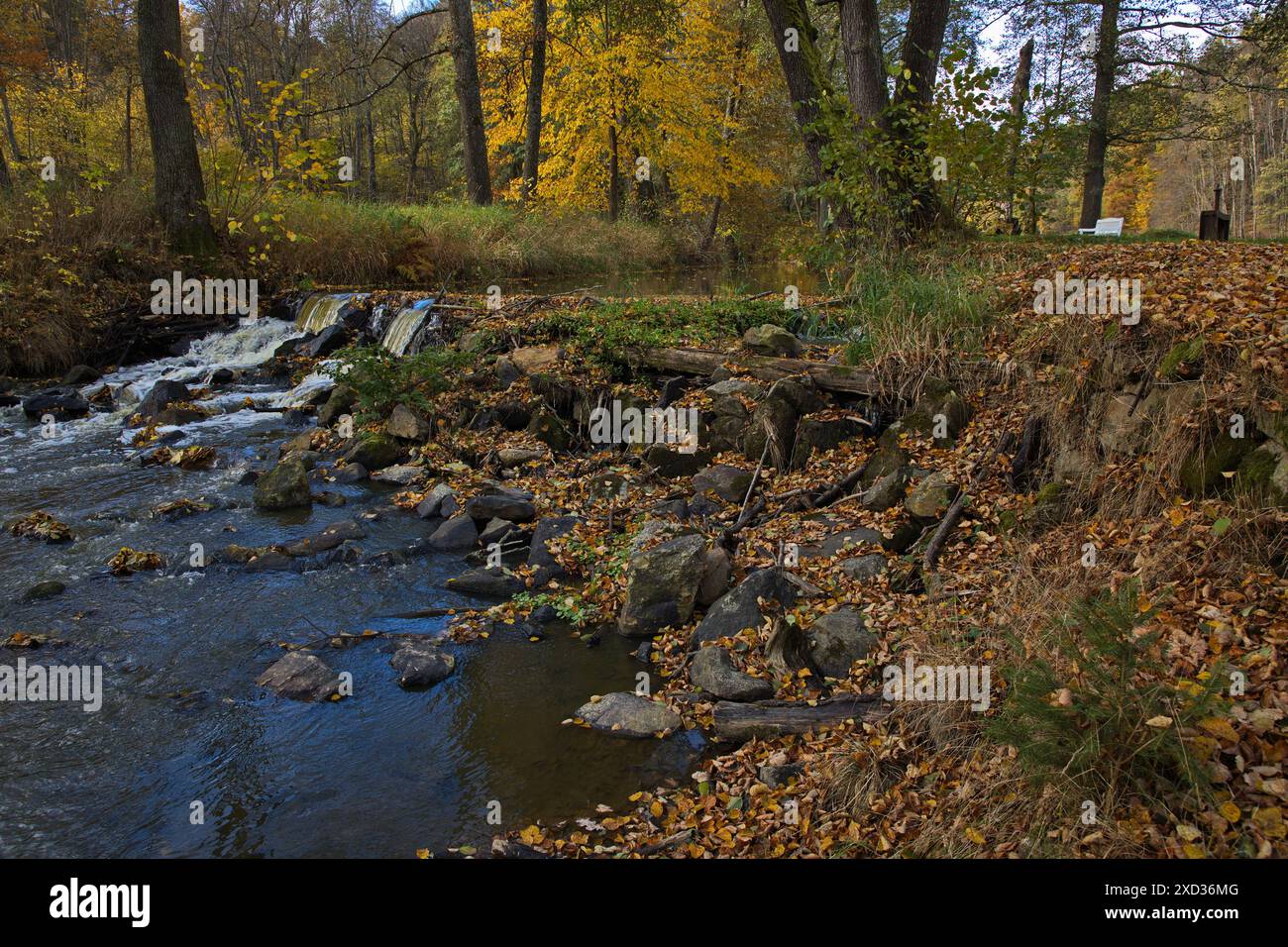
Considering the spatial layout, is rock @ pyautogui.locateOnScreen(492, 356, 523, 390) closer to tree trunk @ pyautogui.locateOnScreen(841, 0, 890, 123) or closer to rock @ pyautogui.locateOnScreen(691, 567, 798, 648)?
tree trunk @ pyautogui.locateOnScreen(841, 0, 890, 123)

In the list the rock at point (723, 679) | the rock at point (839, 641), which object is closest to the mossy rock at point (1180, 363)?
the rock at point (839, 641)

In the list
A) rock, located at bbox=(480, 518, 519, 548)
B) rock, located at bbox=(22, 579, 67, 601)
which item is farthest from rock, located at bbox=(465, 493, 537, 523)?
rock, located at bbox=(22, 579, 67, 601)

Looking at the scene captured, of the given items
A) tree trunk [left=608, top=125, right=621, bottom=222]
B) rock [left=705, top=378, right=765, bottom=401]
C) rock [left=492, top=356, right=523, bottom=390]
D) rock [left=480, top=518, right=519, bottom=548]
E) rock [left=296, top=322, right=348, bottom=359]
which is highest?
tree trunk [left=608, top=125, right=621, bottom=222]

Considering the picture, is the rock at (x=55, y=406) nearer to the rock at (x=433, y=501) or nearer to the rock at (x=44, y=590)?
the rock at (x=44, y=590)

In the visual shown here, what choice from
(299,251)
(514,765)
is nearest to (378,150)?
(299,251)

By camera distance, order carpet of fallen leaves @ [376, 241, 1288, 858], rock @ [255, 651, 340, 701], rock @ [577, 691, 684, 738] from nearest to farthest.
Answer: carpet of fallen leaves @ [376, 241, 1288, 858] < rock @ [577, 691, 684, 738] < rock @ [255, 651, 340, 701]

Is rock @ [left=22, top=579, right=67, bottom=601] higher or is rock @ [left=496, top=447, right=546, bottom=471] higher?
rock @ [left=496, top=447, right=546, bottom=471]

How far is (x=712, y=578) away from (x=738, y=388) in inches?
111

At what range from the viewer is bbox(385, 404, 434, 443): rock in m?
10.1

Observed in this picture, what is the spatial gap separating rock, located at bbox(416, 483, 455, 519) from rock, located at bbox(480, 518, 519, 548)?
34.2 inches

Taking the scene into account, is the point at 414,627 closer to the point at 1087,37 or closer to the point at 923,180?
the point at 923,180

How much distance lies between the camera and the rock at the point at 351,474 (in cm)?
935

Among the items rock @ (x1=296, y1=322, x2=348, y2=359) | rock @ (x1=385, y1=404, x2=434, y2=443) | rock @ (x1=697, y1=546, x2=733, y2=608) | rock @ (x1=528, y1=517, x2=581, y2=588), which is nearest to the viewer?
rock @ (x1=697, y1=546, x2=733, y2=608)
